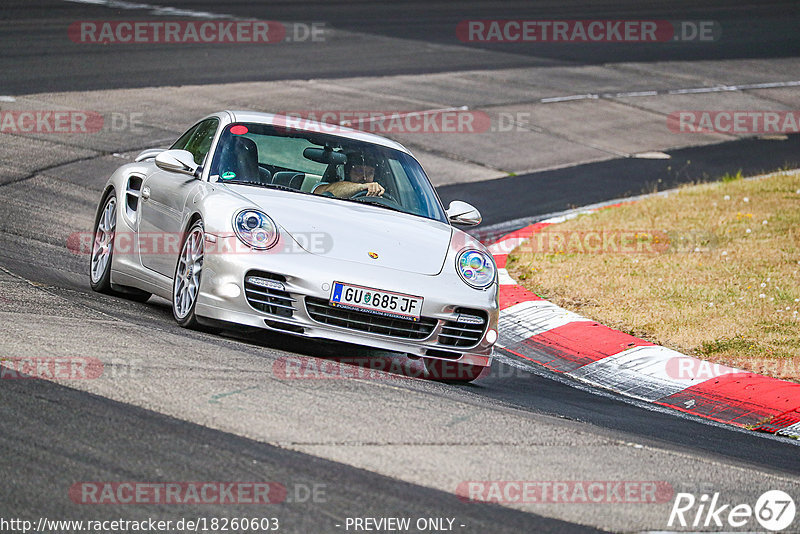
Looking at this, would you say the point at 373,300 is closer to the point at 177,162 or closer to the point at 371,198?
the point at 371,198

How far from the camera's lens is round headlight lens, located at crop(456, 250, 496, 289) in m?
6.87

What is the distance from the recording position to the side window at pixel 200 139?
7777 mm

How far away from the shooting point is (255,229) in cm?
652

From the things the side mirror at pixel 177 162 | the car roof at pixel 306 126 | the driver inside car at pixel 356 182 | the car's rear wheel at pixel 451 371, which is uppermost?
the car roof at pixel 306 126

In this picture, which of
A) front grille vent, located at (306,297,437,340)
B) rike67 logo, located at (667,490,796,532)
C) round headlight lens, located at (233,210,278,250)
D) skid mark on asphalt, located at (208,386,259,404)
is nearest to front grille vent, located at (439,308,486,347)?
front grille vent, located at (306,297,437,340)

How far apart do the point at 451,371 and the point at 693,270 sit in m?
4.02

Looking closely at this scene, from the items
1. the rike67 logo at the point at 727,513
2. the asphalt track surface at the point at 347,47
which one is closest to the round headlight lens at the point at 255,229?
the rike67 logo at the point at 727,513

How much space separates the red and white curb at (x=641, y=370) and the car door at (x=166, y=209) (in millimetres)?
2626

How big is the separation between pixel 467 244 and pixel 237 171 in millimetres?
1557

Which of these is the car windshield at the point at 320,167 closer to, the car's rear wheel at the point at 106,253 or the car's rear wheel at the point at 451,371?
the car's rear wheel at the point at 451,371

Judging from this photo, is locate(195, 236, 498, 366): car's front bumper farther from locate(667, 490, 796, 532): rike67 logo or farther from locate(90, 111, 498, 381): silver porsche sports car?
locate(667, 490, 796, 532): rike67 logo

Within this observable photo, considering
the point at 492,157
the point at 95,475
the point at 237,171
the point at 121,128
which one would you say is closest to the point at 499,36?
the point at 492,157

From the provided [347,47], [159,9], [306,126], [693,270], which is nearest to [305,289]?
[306,126]

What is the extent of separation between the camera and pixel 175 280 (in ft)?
23.1
